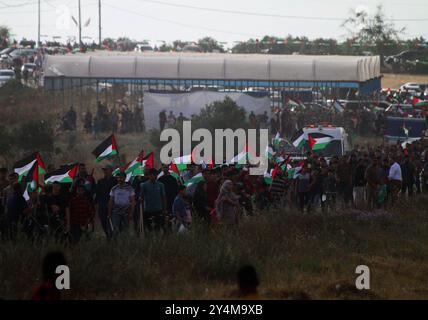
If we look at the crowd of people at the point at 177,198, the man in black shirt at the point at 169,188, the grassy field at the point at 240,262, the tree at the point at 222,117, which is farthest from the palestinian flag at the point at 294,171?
the tree at the point at 222,117

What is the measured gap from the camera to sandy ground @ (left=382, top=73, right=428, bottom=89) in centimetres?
8056

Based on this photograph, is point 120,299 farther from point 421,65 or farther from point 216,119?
point 421,65

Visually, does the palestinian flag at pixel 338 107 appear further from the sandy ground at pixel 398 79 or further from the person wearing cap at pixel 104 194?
the person wearing cap at pixel 104 194

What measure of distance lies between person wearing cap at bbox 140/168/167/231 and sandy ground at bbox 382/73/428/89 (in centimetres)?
6141

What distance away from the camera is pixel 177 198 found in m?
19.3

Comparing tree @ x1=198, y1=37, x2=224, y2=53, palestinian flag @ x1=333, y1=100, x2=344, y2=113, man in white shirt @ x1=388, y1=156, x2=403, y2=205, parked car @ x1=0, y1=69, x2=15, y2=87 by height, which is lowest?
man in white shirt @ x1=388, y1=156, x2=403, y2=205

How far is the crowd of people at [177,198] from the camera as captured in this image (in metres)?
18.2

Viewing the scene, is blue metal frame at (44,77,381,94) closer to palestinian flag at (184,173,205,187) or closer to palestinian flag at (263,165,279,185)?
palestinian flag at (263,165,279,185)

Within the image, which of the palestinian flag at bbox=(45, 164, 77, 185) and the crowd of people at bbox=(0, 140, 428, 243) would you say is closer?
the crowd of people at bbox=(0, 140, 428, 243)

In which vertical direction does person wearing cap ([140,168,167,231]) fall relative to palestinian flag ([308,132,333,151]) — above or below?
below

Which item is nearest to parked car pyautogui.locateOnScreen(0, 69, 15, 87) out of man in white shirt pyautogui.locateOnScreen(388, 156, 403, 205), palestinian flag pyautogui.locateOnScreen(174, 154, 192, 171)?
palestinian flag pyautogui.locateOnScreen(174, 154, 192, 171)

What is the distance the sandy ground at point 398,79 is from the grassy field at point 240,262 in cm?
6093
